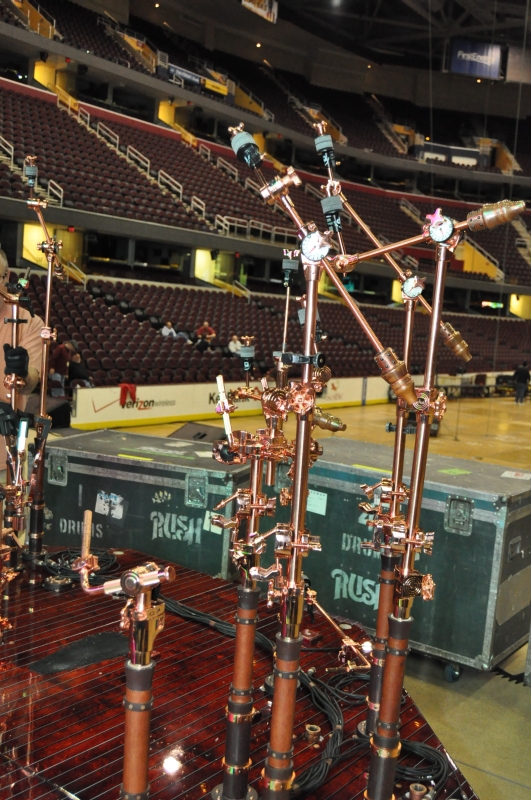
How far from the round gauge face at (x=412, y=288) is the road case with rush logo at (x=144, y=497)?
183 cm

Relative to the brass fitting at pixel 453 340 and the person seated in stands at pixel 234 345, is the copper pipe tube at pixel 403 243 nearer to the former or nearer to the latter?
the brass fitting at pixel 453 340

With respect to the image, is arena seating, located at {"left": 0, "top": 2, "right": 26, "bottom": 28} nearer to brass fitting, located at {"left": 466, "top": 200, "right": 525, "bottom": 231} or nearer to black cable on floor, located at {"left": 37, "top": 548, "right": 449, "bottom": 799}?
black cable on floor, located at {"left": 37, "top": 548, "right": 449, "bottom": 799}

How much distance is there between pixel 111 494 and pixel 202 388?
8354 mm

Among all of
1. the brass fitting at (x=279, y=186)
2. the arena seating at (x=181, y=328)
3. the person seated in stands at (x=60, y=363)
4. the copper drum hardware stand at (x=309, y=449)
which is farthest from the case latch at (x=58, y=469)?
the person seated in stands at (x=60, y=363)

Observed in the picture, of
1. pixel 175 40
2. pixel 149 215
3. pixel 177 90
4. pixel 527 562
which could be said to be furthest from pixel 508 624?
pixel 175 40

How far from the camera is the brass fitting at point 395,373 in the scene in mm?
1601

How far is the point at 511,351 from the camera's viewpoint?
80.3 ft

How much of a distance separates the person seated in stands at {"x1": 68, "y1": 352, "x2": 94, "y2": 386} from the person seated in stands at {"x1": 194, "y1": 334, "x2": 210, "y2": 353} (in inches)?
135

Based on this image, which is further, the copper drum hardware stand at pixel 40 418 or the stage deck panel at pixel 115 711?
the copper drum hardware stand at pixel 40 418

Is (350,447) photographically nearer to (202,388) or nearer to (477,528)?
(477,528)

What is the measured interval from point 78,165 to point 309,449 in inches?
602

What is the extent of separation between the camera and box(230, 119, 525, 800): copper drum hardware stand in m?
1.62

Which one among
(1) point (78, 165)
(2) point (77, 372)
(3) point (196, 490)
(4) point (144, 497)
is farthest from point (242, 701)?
(1) point (78, 165)

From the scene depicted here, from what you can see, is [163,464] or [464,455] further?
[464,455]
